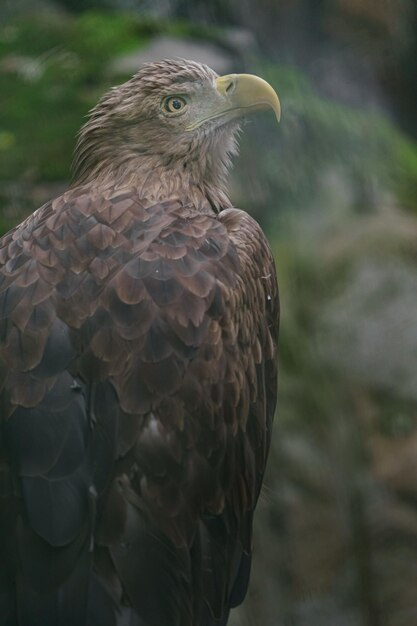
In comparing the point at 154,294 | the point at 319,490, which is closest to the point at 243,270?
the point at 154,294

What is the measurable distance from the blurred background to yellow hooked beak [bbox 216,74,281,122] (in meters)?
2.28

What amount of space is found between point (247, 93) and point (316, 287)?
2.50 metres

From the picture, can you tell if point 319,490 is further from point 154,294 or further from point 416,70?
point 416,70

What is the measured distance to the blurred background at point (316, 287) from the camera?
6.45 meters

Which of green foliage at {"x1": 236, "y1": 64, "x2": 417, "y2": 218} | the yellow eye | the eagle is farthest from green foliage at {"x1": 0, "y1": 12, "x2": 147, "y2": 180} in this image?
the eagle

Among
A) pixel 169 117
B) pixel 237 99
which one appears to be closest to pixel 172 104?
pixel 169 117

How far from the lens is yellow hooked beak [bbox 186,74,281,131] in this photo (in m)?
4.27

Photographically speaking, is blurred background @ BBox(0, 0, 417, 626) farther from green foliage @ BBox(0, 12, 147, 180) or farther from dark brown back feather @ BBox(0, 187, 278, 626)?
dark brown back feather @ BBox(0, 187, 278, 626)

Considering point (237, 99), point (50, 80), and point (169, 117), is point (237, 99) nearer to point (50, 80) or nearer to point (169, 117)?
point (169, 117)

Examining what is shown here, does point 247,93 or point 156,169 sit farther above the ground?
point 247,93

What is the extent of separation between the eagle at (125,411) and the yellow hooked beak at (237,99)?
0.50 meters

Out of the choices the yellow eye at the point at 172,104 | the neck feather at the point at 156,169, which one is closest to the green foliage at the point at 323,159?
the neck feather at the point at 156,169

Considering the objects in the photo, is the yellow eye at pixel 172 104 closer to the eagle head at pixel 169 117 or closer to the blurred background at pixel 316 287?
the eagle head at pixel 169 117

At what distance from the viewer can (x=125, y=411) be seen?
11.5ft
